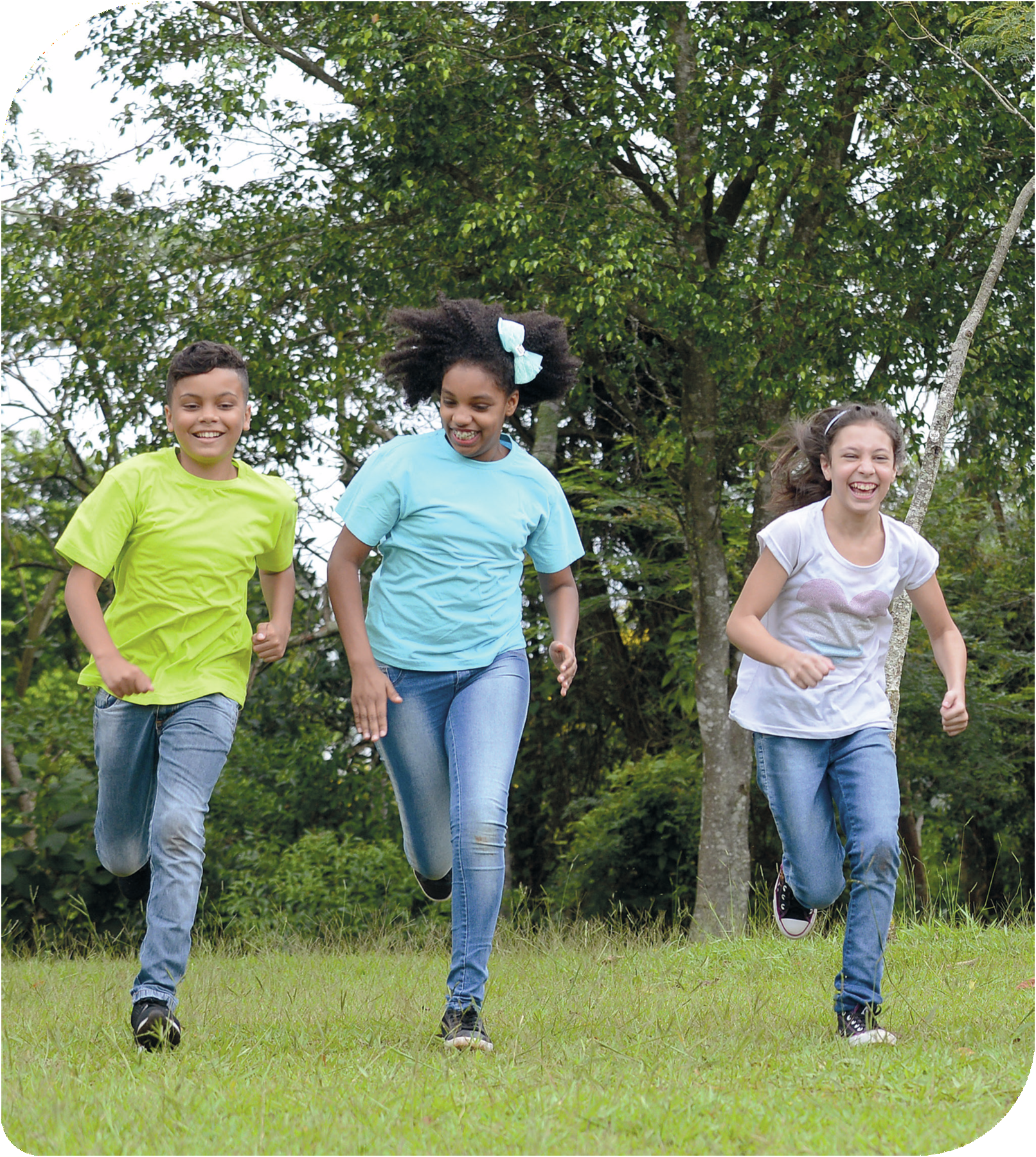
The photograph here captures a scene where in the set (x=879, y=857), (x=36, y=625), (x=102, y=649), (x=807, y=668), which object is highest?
(x=807, y=668)

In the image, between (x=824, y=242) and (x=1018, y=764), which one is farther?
(x=1018, y=764)

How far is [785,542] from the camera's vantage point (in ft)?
13.4

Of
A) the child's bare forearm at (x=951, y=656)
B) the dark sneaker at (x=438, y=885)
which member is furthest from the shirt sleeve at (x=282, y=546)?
the child's bare forearm at (x=951, y=656)

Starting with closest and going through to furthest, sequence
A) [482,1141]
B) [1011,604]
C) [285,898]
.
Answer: [482,1141] < [285,898] < [1011,604]

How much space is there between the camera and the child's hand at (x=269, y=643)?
4043 mm

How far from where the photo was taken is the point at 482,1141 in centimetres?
263

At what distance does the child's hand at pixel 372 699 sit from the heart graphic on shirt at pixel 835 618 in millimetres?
1342

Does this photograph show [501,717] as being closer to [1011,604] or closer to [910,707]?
[910,707]

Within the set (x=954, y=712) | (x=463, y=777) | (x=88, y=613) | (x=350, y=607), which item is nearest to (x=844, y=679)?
(x=954, y=712)

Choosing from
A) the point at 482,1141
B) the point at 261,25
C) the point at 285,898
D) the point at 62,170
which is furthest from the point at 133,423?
the point at 482,1141

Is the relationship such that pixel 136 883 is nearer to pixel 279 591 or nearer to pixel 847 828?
pixel 279 591

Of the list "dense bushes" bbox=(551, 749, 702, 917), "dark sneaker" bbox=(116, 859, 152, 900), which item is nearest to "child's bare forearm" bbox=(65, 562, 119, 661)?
"dark sneaker" bbox=(116, 859, 152, 900)

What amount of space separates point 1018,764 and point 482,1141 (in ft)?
43.0

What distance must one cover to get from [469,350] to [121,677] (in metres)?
1.52
